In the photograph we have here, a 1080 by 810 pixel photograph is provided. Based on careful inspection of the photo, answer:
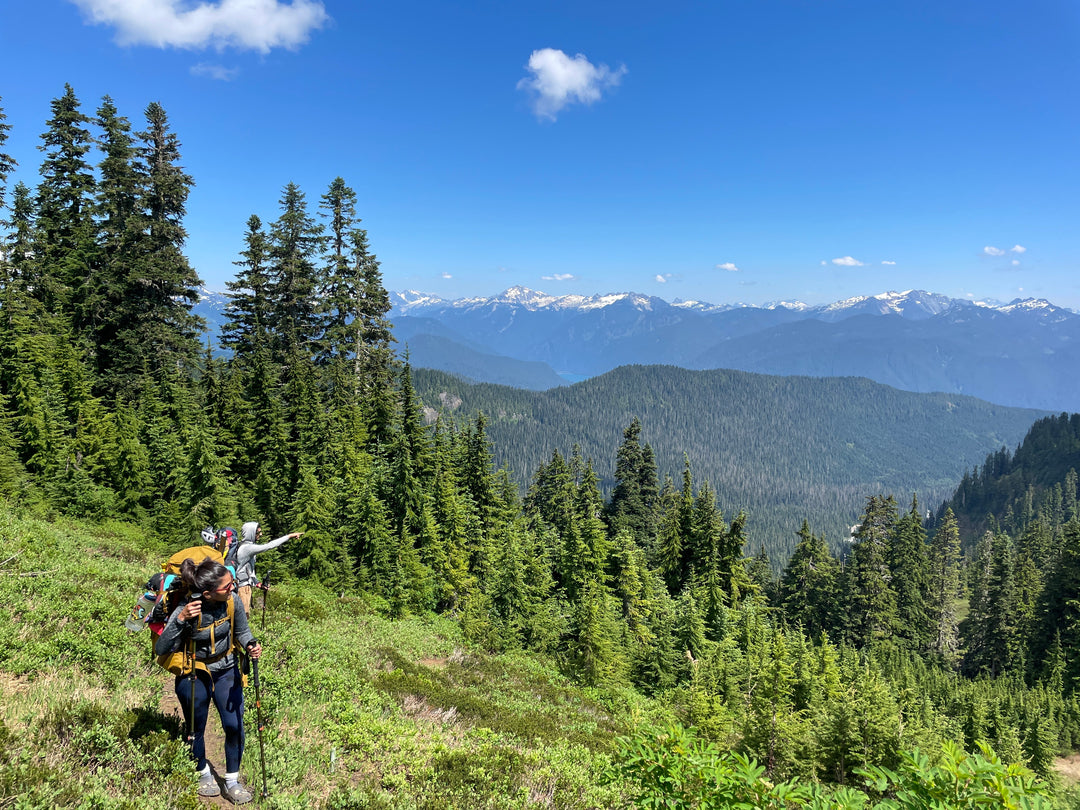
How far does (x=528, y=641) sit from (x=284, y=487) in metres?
14.4

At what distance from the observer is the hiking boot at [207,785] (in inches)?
229

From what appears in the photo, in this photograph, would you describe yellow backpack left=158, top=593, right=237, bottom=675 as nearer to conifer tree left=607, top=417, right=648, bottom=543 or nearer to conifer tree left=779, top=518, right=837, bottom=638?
conifer tree left=607, top=417, right=648, bottom=543

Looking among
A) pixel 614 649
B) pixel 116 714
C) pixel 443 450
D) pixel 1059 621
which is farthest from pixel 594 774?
pixel 1059 621

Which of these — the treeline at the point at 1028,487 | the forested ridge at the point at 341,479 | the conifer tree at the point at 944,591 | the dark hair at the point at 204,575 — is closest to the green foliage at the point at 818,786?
the dark hair at the point at 204,575

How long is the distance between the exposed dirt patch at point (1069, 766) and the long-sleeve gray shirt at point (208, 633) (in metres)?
51.0

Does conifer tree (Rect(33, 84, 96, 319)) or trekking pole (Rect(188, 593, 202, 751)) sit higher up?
conifer tree (Rect(33, 84, 96, 319))

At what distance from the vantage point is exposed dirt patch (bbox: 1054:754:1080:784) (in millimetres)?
Answer: 34053

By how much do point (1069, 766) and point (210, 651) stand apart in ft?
182

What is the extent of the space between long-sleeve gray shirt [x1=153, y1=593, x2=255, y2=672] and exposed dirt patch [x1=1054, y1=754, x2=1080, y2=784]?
167ft

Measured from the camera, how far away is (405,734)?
30.3 ft

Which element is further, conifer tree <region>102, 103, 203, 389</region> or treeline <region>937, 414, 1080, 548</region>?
treeline <region>937, 414, 1080, 548</region>

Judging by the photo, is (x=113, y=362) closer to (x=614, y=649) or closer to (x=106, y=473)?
(x=106, y=473)

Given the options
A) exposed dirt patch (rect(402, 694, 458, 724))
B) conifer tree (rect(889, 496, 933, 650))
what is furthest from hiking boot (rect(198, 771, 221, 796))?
conifer tree (rect(889, 496, 933, 650))

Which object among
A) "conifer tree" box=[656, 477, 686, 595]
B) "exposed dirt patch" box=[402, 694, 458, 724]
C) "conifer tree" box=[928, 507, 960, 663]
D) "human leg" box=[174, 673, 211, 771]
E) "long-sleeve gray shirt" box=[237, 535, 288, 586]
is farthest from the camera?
"conifer tree" box=[928, 507, 960, 663]
